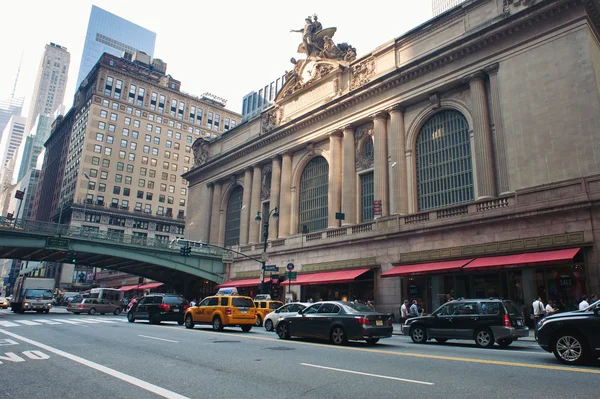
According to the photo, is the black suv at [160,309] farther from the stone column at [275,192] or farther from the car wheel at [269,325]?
the stone column at [275,192]

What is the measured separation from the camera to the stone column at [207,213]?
5475 centimetres

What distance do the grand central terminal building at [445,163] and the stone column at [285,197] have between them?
→ 0.51 feet

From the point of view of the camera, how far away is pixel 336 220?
37125 mm

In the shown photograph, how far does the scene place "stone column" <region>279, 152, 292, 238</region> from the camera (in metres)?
42.3

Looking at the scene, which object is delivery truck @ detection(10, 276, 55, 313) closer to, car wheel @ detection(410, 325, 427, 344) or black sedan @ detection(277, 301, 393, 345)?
black sedan @ detection(277, 301, 393, 345)

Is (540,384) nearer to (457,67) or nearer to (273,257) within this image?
(457,67)

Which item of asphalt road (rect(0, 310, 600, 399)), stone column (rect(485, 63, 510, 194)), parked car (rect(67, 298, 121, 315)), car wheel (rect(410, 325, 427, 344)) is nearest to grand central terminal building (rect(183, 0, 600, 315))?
stone column (rect(485, 63, 510, 194))

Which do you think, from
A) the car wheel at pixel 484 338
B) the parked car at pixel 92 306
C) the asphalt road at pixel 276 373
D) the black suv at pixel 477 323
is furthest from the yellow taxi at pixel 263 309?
the parked car at pixel 92 306

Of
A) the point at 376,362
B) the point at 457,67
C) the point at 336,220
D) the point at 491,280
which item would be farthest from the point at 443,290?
the point at 376,362

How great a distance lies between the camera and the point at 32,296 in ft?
125

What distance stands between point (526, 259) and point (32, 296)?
3949cm

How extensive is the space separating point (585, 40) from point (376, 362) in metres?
24.3

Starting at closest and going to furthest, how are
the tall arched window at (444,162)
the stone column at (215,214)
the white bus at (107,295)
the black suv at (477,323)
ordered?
the black suv at (477,323)
the tall arched window at (444,162)
the white bus at (107,295)
the stone column at (215,214)

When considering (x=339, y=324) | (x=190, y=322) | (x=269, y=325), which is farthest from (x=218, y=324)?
(x=339, y=324)
